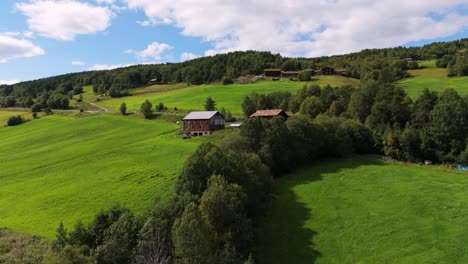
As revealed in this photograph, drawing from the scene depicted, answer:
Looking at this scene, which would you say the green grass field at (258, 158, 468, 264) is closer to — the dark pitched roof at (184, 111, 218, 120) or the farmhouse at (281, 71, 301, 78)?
the dark pitched roof at (184, 111, 218, 120)

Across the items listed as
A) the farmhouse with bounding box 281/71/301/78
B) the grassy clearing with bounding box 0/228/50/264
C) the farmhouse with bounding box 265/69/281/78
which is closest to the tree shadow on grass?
the grassy clearing with bounding box 0/228/50/264

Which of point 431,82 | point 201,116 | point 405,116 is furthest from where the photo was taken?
point 431,82

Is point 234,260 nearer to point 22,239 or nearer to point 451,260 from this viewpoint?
point 451,260

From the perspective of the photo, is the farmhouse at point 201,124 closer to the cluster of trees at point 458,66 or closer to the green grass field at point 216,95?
the green grass field at point 216,95

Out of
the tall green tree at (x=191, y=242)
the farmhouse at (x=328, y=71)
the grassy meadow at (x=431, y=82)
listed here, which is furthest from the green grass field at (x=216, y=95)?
the tall green tree at (x=191, y=242)

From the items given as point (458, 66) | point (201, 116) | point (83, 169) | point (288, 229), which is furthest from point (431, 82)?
point (83, 169)

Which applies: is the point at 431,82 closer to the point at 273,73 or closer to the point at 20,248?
the point at 273,73
